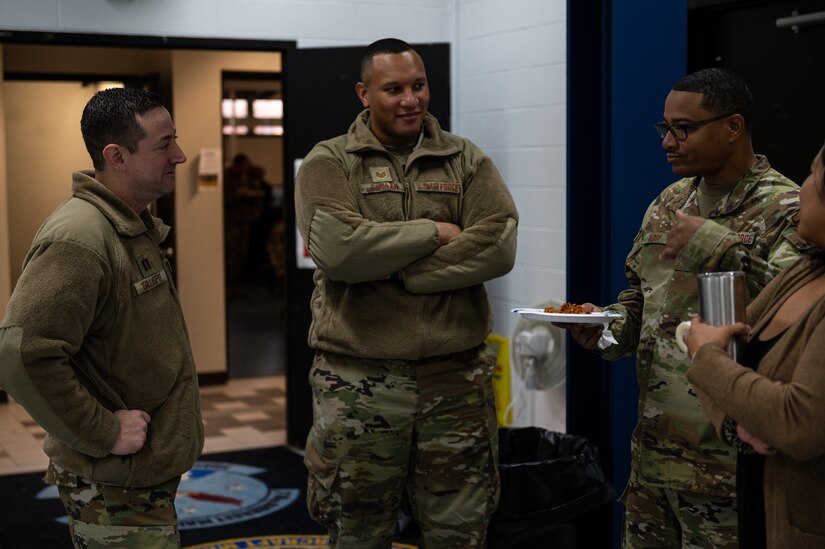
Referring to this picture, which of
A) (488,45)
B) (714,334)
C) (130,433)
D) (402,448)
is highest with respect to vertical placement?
(488,45)

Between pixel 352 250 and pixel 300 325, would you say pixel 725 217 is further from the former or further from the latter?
pixel 300 325

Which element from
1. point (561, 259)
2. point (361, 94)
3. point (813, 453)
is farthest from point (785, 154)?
point (813, 453)

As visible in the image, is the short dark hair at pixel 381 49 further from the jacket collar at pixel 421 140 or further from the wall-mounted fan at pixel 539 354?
the wall-mounted fan at pixel 539 354

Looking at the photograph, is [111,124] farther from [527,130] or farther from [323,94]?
[323,94]

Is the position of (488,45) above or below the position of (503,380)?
above

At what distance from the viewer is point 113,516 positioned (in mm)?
2143

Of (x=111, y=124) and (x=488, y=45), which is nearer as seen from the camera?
(x=111, y=124)

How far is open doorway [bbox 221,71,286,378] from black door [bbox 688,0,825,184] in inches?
232

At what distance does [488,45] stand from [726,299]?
11.2ft

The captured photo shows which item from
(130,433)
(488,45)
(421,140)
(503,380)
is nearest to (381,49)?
(421,140)

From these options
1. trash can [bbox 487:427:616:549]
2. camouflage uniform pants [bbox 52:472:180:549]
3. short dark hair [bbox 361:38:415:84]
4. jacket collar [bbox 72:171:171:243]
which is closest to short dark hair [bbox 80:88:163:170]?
jacket collar [bbox 72:171:171:243]

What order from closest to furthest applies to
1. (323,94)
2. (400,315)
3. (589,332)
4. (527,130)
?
1. (589,332)
2. (400,315)
3. (527,130)
4. (323,94)

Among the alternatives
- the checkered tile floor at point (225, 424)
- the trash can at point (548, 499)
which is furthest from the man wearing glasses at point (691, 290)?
the checkered tile floor at point (225, 424)

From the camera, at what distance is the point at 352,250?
2.69m
